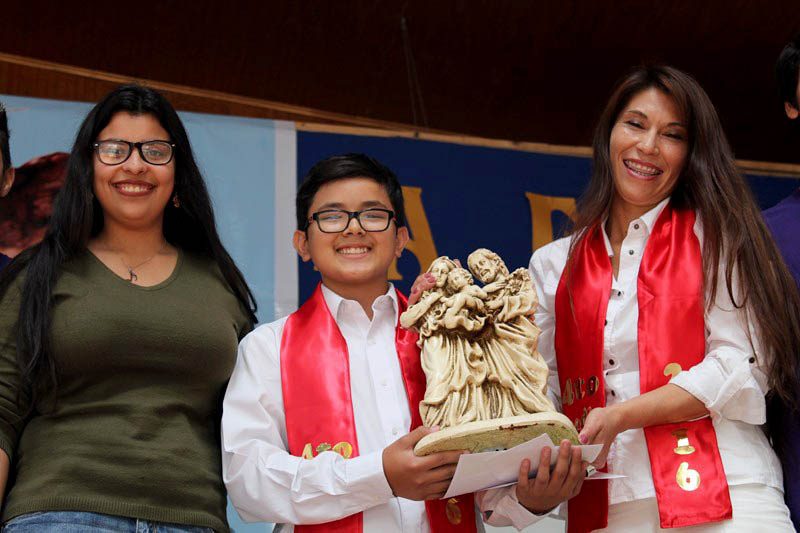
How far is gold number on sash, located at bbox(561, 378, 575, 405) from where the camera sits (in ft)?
8.18

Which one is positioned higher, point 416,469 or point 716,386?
point 716,386

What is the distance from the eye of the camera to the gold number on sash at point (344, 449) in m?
2.36

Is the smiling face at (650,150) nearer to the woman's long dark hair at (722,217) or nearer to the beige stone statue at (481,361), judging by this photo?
the woman's long dark hair at (722,217)

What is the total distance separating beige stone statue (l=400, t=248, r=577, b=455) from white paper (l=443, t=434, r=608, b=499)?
0.02 meters

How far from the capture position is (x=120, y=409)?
7.41 ft

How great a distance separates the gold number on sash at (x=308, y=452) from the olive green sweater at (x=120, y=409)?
189mm

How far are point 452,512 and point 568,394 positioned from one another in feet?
1.33

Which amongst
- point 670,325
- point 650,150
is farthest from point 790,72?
point 670,325

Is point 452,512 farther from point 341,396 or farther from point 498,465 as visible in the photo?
point 341,396

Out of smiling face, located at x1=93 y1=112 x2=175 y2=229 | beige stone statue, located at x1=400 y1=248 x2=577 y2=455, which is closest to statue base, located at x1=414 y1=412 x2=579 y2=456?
beige stone statue, located at x1=400 y1=248 x2=577 y2=455

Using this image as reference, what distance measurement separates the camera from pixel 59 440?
87.7 inches

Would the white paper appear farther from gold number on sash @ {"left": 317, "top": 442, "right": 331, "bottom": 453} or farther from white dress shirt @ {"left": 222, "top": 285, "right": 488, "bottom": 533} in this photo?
gold number on sash @ {"left": 317, "top": 442, "right": 331, "bottom": 453}

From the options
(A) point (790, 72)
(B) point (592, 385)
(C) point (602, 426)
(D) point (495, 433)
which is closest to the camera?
(D) point (495, 433)

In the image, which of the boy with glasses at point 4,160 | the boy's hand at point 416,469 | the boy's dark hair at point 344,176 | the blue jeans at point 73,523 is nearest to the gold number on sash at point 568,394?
the boy's hand at point 416,469
